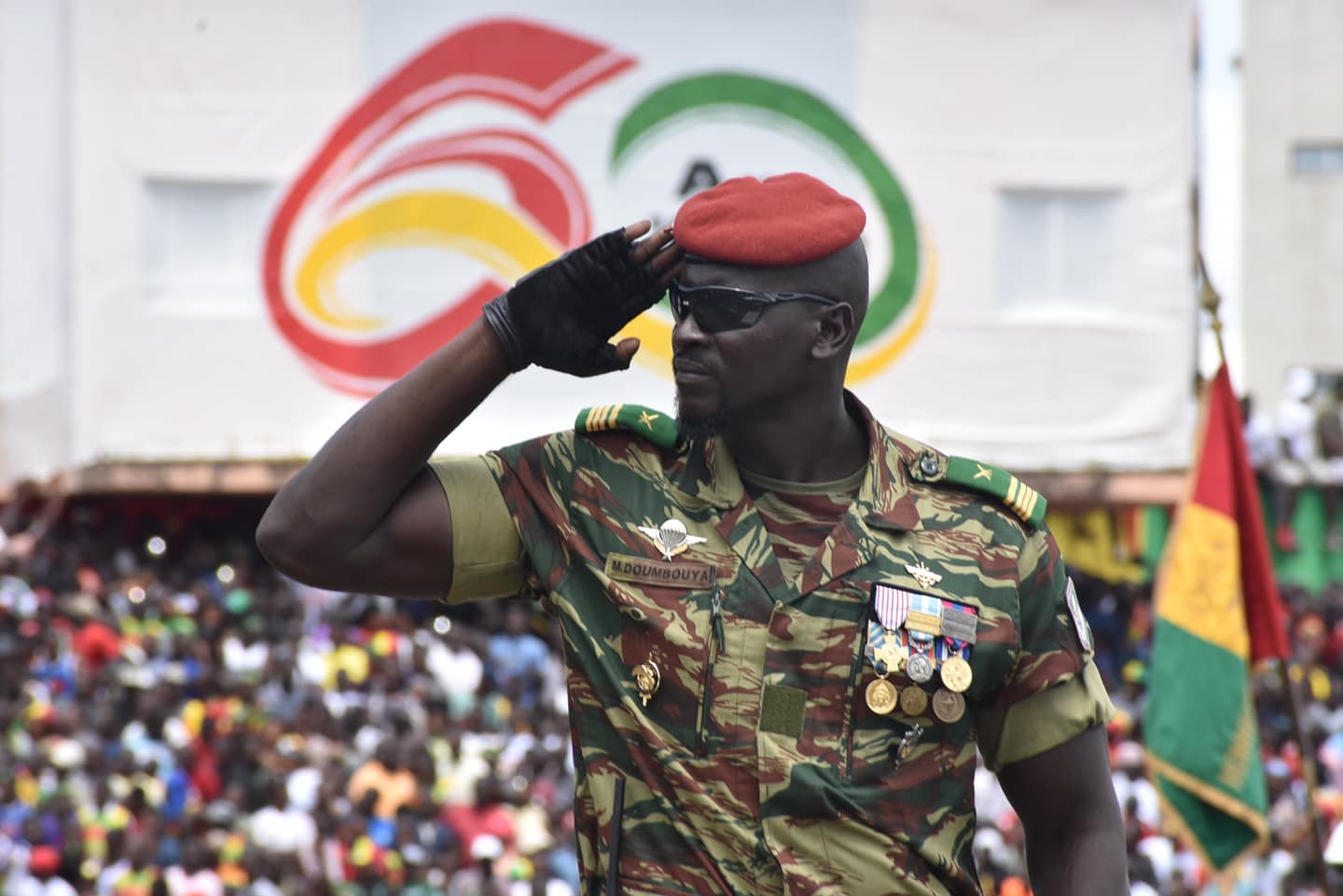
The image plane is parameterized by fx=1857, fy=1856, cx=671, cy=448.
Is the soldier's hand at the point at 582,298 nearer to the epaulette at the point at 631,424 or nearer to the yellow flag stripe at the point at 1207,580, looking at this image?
the epaulette at the point at 631,424

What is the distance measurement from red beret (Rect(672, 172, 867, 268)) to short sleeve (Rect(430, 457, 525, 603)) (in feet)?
1.30

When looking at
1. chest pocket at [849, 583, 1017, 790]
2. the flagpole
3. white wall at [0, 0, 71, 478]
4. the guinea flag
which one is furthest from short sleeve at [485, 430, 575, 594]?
white wall at [0, 0, 71, 478]

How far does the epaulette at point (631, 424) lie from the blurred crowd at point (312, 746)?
4913 millimetres

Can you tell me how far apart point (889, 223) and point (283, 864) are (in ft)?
23.8

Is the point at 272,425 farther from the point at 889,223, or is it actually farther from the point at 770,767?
the point at 770,767

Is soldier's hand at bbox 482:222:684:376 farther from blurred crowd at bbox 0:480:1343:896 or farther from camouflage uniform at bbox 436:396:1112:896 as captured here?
blurred crowd at bbox 0:480:1343:896

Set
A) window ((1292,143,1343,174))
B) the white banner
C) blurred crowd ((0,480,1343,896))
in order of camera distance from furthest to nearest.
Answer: window ((1292,143,1343,174)), the white banner, blurred crowd ((0,480,1343,896))

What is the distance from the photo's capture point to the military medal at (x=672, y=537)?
2305 mm

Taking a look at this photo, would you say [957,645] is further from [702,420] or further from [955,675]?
[702,420]

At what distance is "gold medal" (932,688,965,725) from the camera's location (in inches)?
88.6

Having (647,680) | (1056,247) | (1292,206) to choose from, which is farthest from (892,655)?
(1292,206)

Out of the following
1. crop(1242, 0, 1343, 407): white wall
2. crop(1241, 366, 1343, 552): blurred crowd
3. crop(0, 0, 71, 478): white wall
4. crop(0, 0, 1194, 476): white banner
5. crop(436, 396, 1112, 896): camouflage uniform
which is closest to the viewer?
crop(436, 396, 1112, 896): camouflage uniform

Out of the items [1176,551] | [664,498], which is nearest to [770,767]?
[664,498]

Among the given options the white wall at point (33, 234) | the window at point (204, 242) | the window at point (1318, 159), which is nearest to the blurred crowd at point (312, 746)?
the white wall at point (33, 234)
